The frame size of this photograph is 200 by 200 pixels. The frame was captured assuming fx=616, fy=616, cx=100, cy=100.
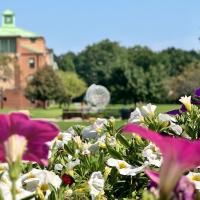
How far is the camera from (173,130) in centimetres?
263

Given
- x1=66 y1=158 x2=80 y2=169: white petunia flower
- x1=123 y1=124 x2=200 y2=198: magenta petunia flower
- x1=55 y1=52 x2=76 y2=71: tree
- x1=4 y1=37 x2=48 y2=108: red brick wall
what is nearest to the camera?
x1=123 y1=124 x2=200 y2=198: magenta petunia flower

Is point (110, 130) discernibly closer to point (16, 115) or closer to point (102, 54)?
point (16, 115)

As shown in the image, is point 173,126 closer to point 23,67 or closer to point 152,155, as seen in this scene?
point 152,155

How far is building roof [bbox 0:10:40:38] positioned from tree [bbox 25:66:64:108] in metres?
17.7

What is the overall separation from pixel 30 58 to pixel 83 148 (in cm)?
8282

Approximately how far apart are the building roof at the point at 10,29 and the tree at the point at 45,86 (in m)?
17.7

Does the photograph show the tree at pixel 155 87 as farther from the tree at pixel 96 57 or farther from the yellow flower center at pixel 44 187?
the yellow flower center at pixel 44 187

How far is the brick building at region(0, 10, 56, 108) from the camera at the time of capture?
77438 mm

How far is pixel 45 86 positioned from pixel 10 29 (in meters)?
24.2

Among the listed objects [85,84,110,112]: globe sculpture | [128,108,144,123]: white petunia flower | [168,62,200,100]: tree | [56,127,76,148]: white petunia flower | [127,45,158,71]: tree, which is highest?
[127,45,158,71]: tree

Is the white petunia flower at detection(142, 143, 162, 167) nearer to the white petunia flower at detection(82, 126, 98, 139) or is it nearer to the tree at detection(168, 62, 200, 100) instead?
the white petunia flower at detection(82, 126, 98, 139)

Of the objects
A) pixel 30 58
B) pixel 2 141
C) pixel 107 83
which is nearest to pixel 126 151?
pixel 2 141

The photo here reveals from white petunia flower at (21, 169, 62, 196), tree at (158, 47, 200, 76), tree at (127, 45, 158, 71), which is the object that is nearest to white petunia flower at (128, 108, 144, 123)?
white petunia flower at (21, 169, 62, 196)

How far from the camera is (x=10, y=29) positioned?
89.7m
